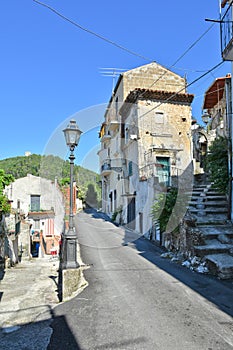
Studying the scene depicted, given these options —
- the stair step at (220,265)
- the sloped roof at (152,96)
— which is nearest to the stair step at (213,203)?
the stair step at (220,265)

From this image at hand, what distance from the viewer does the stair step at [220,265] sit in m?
5.53

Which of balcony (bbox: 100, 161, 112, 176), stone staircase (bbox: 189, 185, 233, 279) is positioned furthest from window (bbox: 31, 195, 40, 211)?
stone staircase (bbox: 189, 185, 233, 279)

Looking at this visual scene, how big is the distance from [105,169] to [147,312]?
67.3ft

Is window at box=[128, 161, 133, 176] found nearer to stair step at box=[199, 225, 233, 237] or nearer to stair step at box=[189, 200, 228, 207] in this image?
stair step at box=[189, 200, 228, 207]

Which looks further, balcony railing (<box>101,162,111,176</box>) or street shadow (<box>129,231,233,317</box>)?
balcony railing (<box>101,162,111,176</box>)

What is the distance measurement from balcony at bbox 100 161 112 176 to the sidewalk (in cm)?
1507

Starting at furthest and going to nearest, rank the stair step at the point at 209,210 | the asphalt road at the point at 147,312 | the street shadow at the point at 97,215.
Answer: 1. the street shadow at the point at 97,215
2. the stair step at the point at 209,210
3. the asphalt road at the point at 147,312

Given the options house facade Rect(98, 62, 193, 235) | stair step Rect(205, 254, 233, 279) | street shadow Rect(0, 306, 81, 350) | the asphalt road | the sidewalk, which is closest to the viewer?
the asphalt road

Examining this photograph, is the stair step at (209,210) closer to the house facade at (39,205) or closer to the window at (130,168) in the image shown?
the window at (130,168)

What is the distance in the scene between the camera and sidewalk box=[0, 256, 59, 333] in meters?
4.46

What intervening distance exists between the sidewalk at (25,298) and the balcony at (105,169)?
15.1 metres

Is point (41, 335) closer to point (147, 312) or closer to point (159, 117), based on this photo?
point (147, 312)

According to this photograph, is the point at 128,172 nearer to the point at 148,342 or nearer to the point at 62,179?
the point at 62,179

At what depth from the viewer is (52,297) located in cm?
586
